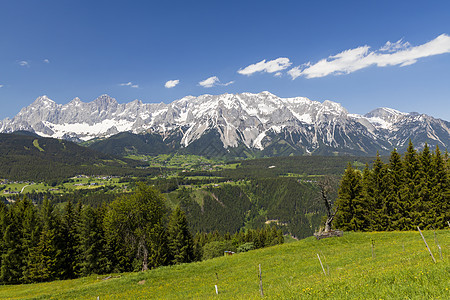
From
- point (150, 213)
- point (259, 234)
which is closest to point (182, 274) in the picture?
point (150, 213)

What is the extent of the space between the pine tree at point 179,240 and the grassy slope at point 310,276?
29979 mm

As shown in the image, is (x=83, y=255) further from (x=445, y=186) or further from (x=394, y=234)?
(x=445, y=186)

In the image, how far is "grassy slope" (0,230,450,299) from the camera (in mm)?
13398

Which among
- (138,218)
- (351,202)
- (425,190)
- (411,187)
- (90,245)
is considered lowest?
(90,245)

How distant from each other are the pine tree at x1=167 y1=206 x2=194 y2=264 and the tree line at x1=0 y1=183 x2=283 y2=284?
10.1 meters

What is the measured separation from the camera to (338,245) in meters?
40.8

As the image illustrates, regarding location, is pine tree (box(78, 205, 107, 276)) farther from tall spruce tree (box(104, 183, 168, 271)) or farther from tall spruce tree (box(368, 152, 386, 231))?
tall spruce tree (box(368, 152, 386, 231))

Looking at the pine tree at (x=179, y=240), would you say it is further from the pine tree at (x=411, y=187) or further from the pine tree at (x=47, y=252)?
the pine tree at (x=411, y=187)

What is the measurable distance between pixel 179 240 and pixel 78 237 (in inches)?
1041

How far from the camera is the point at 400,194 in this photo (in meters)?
54.1

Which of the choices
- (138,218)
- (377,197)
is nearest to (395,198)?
(377,197)

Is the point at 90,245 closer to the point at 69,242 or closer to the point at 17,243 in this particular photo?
the point at 69,242

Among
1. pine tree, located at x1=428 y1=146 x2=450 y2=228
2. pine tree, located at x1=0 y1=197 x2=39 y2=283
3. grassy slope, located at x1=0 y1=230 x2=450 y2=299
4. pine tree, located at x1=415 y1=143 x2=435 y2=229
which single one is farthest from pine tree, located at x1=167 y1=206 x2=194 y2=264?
pine tree, located at x1=428 y1=146 x2=450 y2=228

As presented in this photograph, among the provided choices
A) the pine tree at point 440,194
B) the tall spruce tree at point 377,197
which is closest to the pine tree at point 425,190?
the pine tree at point 440,194
